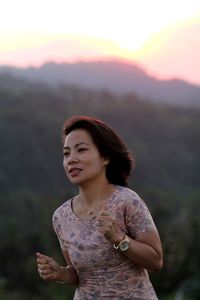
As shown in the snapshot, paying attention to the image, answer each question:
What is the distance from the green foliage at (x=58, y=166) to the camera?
23.4 m

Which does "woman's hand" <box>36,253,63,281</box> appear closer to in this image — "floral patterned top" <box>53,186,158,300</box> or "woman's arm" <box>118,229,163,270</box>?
"floral patterned top" <box>53,186,158,300</box>

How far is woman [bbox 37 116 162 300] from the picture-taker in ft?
9.29

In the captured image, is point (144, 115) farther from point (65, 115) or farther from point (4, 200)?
point (4, 200)

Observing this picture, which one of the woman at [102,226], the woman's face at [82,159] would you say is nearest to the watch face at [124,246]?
the woman at [102,226]

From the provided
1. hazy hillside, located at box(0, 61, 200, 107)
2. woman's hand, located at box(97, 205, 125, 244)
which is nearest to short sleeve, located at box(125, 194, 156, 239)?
woman's hand, located at box(97, 205, 125, 244)

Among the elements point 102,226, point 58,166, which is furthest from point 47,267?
point 58,166

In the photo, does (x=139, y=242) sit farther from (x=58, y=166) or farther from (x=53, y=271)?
(x=58, y=166)

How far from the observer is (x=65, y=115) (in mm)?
66438

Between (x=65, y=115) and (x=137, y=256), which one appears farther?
(x=65, y=115)

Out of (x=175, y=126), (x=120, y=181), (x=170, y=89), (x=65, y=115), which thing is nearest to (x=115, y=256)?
(x=120, y=181)

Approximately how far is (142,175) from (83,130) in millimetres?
56411

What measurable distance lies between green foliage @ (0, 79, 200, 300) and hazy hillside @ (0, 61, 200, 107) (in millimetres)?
29069

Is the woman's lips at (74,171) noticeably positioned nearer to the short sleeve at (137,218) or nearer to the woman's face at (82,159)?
the woman's face at (82,159)

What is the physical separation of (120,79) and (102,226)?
383 feet
